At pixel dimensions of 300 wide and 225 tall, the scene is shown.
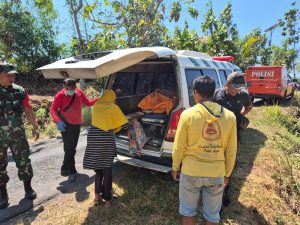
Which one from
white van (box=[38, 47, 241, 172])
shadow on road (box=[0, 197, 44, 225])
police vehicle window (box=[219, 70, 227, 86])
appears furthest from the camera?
police vehicle window (box=[219, 70, 227, 86])

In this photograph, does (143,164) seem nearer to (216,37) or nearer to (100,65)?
(100,65)

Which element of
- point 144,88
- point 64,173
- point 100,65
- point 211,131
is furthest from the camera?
point 144,88

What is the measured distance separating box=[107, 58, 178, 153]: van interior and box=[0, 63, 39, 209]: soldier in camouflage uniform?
4.76ft

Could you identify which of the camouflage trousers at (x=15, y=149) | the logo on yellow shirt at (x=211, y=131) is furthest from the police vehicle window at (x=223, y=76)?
the camouflage trousers at (x=15, y=149)

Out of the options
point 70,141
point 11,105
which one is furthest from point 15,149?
point 70,141

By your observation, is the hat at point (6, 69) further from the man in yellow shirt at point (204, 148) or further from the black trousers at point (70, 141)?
the man in yellow shirt at point (204, 148)

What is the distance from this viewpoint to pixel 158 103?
462 centimetres

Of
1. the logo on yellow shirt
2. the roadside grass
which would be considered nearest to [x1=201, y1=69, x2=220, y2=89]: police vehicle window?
→ the roadside grass

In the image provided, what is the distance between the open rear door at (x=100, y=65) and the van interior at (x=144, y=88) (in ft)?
3.49

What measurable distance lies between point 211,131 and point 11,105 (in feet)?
8.98

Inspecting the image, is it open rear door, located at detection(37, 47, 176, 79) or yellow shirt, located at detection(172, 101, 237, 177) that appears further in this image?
open rear door, located at detection(37, 47, 176, 79)

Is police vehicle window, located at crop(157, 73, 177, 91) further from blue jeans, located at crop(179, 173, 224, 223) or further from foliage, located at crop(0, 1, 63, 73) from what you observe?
foliage, located at crop(0, 1, 63, 73)

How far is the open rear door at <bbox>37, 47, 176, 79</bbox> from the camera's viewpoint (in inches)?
122

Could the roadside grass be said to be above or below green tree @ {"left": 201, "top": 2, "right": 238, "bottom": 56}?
below
